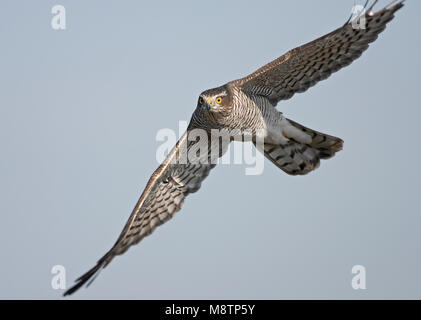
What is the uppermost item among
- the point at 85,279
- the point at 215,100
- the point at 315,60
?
the point at 315,60

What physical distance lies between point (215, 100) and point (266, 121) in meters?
1.17

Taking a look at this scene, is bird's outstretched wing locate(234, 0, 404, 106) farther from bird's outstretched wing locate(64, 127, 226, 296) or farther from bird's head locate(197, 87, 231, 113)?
bird's outstretched wing locate(64, 127, 226, 296)

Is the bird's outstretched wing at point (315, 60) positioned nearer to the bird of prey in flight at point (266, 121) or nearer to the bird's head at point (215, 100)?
the bird of prey in flight at point (266, 121)

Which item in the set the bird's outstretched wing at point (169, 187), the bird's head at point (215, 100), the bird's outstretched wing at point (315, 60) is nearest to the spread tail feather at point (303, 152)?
the bird's outstretched wing at point (315, 60)

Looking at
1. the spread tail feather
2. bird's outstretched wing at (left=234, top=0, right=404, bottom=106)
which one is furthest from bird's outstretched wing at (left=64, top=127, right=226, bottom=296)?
bird's outstretched wing at (left=234, top=0, right=404, bottom=106)

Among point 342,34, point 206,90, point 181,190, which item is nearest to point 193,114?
point 206,90

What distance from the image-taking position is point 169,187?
1210 cm

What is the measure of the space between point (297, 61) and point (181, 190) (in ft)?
8.45

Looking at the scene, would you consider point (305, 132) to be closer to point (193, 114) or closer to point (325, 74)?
point (325, 74)

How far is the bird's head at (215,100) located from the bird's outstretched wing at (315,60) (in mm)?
578

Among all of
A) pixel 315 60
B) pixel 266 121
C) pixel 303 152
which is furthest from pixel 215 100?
pixel 303 152

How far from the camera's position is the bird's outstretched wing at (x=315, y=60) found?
11.0m

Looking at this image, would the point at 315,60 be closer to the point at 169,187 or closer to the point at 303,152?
the point at 303,152

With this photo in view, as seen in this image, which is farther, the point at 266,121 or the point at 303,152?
the point at 303,152
